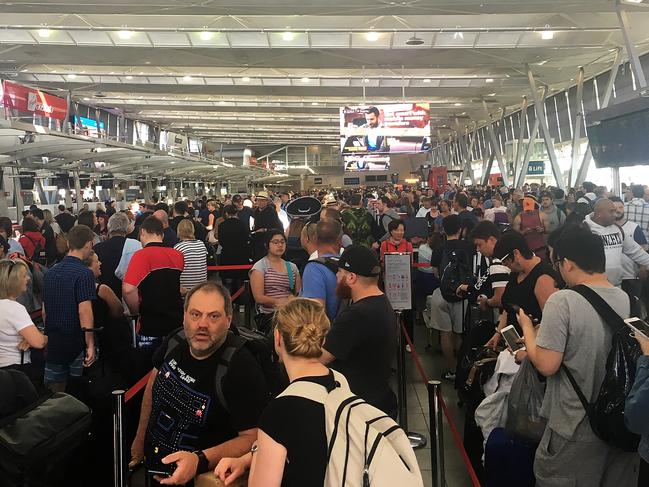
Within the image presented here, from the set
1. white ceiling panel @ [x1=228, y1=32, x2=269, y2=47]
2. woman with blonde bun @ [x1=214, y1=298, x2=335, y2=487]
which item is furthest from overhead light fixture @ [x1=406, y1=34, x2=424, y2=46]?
woman with blonde bun @ [x1=214, y1=298, x2=335, y2=487]

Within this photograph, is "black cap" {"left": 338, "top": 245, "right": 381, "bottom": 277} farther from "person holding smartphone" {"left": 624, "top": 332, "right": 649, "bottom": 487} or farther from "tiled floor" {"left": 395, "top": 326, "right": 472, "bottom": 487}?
"tiled floor" {"left": 395, "top": 326, "right": 472, "bottom": 487}

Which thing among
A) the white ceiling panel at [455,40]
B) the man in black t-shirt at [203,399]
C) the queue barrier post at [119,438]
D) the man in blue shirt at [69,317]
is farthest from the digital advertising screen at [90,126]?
the man in black t-shirt at [203,399]

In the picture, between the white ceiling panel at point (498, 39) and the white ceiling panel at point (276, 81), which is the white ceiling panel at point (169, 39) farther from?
the white ceiling panel at point (498, 39)

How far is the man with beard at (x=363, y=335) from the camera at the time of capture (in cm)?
349

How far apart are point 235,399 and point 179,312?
318cm

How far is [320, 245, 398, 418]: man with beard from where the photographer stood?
11.4ft

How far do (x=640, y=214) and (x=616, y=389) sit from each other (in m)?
7.82

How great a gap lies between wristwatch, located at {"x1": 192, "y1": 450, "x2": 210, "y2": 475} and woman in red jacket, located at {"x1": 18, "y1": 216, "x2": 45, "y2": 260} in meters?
8.49

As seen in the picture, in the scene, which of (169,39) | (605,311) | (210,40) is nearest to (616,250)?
(605,311)

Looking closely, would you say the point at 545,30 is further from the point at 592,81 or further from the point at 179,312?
the point at 179,312

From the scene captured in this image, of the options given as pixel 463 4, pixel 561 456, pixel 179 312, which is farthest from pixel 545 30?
pixel 561 456

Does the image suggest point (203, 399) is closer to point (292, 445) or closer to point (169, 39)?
point (292, 445)

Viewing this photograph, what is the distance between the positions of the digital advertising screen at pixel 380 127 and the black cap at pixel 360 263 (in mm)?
14779

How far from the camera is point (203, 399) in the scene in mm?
2857
